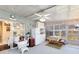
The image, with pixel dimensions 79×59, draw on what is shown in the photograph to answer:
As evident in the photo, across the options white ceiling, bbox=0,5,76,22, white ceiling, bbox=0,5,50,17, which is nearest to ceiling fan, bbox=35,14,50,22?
white ceiling, bbox=0,5,76,22

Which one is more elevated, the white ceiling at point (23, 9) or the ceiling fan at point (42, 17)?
the white ceiling at point (23, 9)

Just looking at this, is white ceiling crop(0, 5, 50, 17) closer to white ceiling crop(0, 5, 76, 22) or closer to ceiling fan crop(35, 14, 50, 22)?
white ceiling crop(0, 5, 76, 22)

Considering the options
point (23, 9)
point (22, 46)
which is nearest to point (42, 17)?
point (23, 9)

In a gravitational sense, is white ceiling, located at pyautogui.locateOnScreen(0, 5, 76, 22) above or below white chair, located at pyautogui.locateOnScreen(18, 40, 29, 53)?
above

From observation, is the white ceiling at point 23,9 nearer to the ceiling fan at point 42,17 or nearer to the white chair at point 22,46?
the ceiling fan at point 42,17

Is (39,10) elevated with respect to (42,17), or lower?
elevated

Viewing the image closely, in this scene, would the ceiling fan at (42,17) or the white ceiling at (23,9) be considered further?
the ceiling fan at (42,17)

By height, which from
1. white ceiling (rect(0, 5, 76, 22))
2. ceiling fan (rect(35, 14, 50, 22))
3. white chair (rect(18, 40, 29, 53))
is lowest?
white chair (rect(18, 40, 29, 53))

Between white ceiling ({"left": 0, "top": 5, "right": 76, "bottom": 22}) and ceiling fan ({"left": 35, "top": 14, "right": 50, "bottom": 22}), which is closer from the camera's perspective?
white ceiling ({"left": 0, "top": 5, "right": 76, "bottom": 22})

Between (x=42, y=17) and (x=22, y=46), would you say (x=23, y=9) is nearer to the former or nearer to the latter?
(x=42, y=17)

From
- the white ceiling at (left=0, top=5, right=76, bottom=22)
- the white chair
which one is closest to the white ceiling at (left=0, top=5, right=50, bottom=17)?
the white ceiling at (left=0, top=5, right=76, bottom=22)

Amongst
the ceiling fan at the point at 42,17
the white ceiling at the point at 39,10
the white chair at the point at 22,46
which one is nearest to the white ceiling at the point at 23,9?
the white ceiling at the point at 39,10
